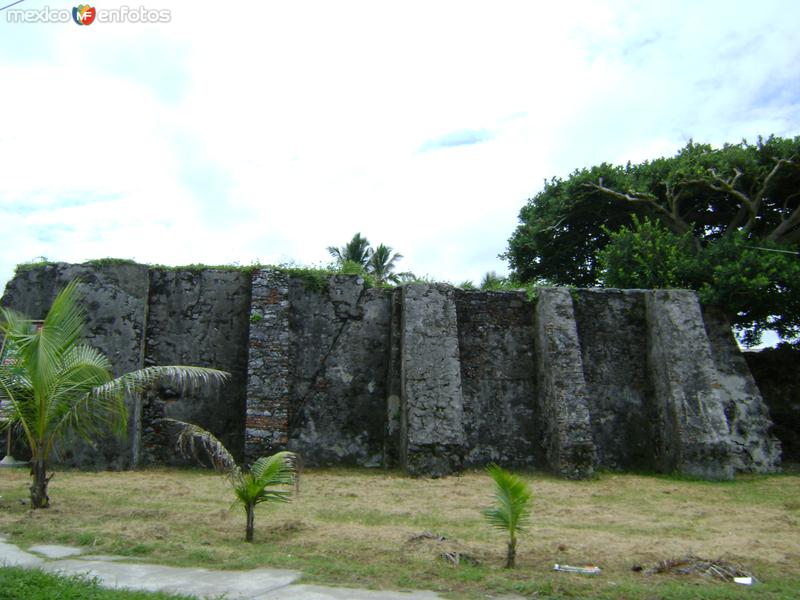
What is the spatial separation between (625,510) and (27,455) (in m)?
8.37

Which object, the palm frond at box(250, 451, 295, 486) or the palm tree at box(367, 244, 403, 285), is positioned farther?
the palm tree at box(367, 244, 403, 285)

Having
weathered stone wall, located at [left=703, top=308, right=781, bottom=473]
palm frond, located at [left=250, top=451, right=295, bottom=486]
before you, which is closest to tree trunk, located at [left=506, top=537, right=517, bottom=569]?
palm frond, located at [left=250, top=451, right=295, bottom=486]

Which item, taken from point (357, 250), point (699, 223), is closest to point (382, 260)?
point (357, 250)

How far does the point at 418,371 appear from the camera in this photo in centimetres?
1032

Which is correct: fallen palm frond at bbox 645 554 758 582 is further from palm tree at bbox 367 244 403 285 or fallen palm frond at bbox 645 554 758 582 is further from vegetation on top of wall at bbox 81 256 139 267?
palm tree at bbox 367 244 403 285

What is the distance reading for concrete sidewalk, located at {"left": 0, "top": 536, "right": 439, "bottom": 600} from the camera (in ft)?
14.0

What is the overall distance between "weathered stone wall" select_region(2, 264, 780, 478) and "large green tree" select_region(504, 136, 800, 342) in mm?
2680

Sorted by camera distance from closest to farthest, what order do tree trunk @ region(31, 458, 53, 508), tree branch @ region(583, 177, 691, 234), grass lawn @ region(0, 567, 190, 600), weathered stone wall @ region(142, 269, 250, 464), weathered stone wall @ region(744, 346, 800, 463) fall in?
grass lawn @ region(0, 567, 190, 600)
tree trunk @ region(31, 458, 53, 508)
weathered stone wall @ region(142, 269, 250, 464)
weathered stone wall @ region(744, 346, 800, 463)
tree branch @ region(583, 177, 691, 234)

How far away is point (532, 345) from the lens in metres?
11.6

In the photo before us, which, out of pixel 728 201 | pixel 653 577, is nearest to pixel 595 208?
pixel 728 201

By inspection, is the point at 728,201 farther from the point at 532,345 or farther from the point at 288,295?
the point at 288,295

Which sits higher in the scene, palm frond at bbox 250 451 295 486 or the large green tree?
the large green tree

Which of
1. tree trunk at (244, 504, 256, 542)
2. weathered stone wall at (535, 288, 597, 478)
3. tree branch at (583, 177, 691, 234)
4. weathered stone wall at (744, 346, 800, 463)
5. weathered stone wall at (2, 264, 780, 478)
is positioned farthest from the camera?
tree branch at (583, 177, 691, 234)

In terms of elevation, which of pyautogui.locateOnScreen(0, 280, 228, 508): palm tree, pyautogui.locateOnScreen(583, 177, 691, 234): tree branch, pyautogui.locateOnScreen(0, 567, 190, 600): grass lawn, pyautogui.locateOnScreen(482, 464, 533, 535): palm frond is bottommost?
pyautogui.locateOnScreen(0, 567, 190, 600): grass lawn
